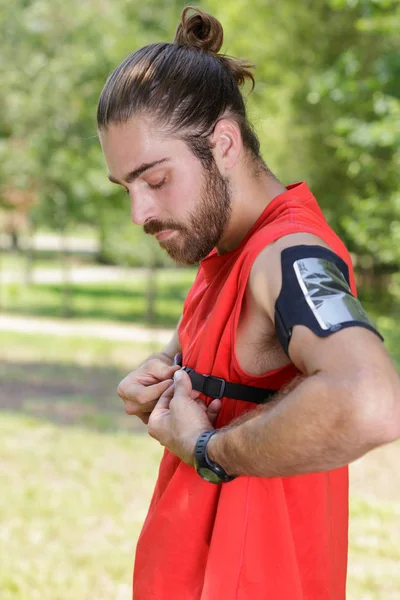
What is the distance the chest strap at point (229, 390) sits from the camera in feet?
5.59

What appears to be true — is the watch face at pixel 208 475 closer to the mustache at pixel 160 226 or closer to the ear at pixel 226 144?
the mustache at pixel 160 226

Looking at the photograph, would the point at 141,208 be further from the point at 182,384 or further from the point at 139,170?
the point at 182,384

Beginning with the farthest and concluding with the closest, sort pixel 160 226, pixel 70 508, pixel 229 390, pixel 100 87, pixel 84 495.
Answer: pixel 100 87 → pixel 84 495 → pixel 70 508 → pixel 160 226 → pixel 229 390

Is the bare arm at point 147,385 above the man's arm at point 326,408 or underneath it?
underneath

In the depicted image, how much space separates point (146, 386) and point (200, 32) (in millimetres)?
956

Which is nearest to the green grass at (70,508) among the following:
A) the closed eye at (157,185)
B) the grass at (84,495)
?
the grass at (84,495)

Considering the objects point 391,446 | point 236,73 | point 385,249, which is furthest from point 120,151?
point 385,249

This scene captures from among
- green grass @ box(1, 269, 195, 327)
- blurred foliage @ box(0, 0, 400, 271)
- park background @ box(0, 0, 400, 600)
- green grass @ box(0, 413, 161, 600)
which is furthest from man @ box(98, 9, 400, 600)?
green grass @ box(1, 269, 195, 327)

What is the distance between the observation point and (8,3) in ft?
59.9

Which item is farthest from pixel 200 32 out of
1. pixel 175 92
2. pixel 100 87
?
pixel 100 87

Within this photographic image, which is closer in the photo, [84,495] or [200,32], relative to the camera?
[200,32]

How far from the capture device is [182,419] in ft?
5.63

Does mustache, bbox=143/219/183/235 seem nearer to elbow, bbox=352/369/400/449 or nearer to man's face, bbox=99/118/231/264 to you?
man's face, bbox=99/118/231/264

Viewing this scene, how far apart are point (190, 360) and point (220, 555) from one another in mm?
474
